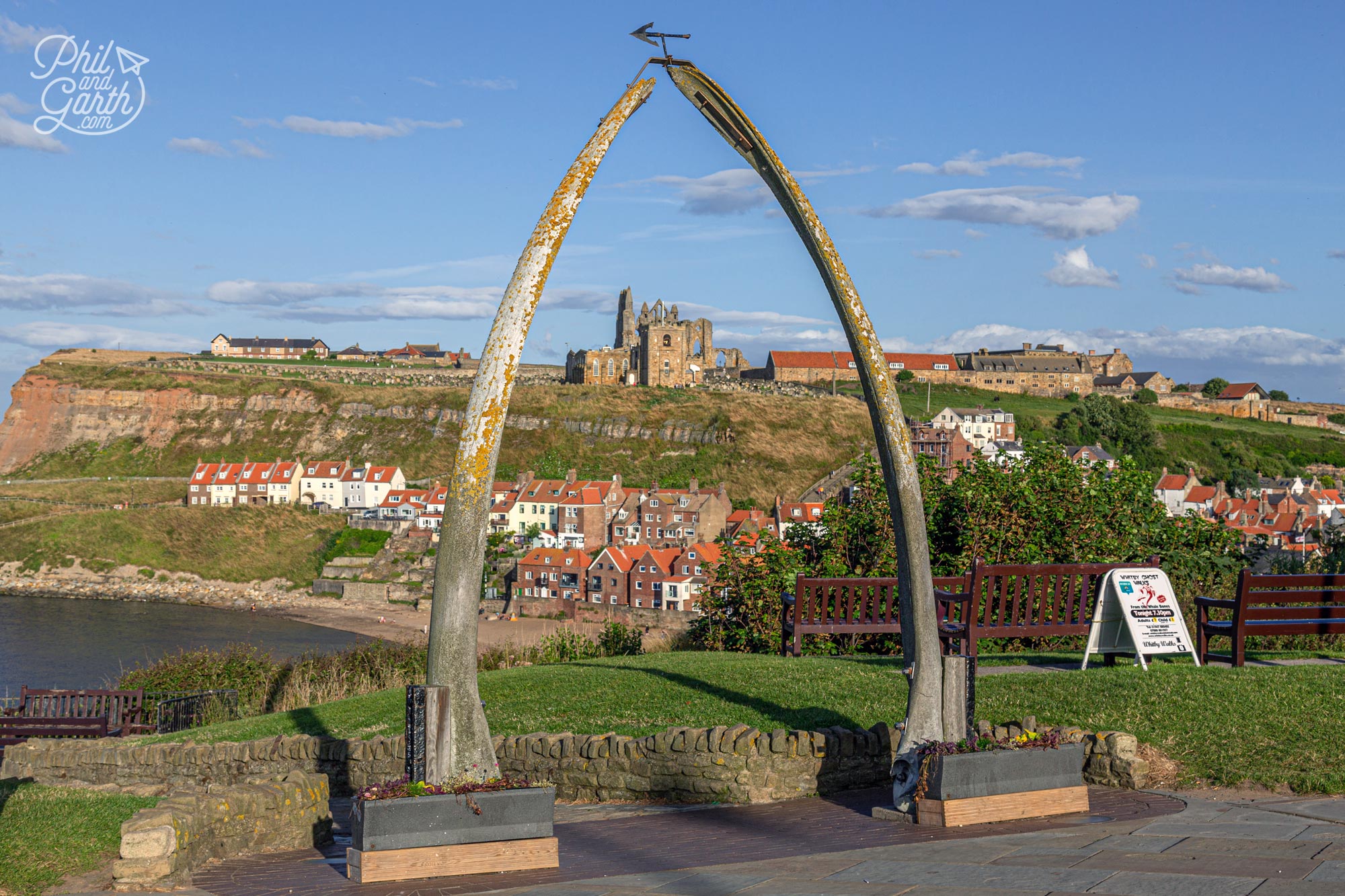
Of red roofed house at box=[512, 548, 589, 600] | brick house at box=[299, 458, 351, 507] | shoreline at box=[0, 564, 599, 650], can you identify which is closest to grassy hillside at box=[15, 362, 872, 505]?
brick house at box=[299, 458, 351, 507]

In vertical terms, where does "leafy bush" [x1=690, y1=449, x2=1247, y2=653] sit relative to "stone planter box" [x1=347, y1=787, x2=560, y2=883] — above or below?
above

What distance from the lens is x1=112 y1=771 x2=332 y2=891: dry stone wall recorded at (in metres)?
6.95

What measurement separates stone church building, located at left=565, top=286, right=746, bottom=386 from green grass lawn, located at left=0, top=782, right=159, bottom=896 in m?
137

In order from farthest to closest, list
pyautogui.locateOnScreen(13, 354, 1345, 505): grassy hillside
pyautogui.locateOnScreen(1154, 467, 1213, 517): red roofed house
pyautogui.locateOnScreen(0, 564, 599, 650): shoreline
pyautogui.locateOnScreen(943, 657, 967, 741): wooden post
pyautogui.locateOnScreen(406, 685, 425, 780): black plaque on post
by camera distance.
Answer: pyautogui.locateOnScreen(13, 354, 1345, 505): grassy hillside → pyautogui.locateOnScreen(1154, 467, 1213, 517): red roofed house → pyautogui.locateOnScreen(0, 564, 599, 650): shoreline → pyautogui.locateOnScreen(943, 657, 967, 741): wooden post → pyautogui.locateOnScreen(406, 685, 425, 780): black plaque on post

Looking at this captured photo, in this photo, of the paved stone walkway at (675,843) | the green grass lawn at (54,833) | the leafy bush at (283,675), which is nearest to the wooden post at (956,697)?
the paved stone walkway at (675,843)

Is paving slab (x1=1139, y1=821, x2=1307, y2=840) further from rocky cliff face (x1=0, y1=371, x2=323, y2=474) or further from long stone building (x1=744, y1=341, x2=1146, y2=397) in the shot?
long stone building (x1=744, y1=341, x2=1146, y2=397)

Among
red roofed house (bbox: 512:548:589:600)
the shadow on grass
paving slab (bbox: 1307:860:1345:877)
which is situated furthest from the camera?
red roofed house (bbox: 512:548:589:600)

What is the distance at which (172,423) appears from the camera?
132500 mm

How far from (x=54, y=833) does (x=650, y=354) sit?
13980 centimetres

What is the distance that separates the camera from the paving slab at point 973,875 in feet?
19.2

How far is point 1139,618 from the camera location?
37.0 ft

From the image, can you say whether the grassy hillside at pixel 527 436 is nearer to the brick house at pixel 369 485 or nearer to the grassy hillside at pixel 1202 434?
the brick house at pixel 369 485

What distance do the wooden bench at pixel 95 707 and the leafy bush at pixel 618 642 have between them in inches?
307

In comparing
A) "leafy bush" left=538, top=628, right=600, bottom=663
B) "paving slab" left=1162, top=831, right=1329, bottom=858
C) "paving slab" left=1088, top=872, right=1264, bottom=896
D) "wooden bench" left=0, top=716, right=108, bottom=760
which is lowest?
"wooden bench" left=0, top=716, right=108, bottom=760
